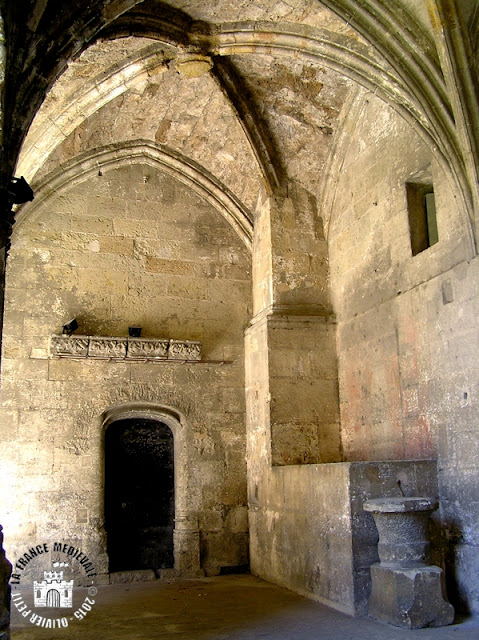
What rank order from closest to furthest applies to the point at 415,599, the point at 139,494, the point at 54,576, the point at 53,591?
the point at 415,599, the point at 53,591, the point at 54,576, the point at 139,494

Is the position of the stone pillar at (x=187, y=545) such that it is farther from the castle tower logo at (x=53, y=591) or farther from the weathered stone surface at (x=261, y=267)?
the castle tower logo at (x=53, y=591)

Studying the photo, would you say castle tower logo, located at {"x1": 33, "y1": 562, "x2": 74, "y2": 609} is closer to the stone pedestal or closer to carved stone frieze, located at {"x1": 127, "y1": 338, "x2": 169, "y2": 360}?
carved stone frieze, located at {"x1": 127, "y1": 338, "x2": 169, "y2": 360}

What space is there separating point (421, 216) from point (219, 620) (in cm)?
433

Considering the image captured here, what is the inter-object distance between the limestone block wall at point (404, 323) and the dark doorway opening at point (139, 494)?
7.79 ft

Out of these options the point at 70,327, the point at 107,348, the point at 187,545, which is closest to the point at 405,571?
the point at 187,545

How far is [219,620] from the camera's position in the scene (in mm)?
5430

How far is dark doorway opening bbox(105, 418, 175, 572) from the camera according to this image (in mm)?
7934

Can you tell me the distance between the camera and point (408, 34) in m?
6.02

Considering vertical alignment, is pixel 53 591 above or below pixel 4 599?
below

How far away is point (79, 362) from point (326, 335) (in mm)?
3044

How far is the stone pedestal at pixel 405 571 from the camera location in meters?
4.84

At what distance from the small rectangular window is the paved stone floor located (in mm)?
3516

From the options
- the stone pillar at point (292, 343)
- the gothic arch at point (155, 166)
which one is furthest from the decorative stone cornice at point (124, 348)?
the gothic arch at point (155, 166)

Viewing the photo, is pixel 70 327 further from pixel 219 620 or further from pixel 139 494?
pixel 219 620
